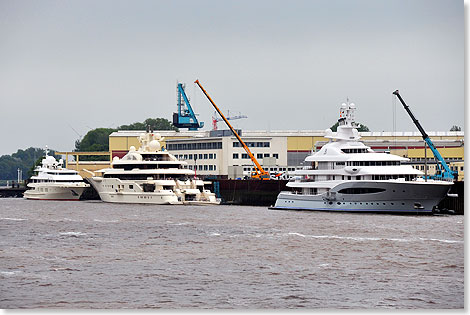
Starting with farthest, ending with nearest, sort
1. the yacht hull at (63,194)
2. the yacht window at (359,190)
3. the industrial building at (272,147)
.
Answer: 1. the industrial building at (272,147)
2. the yacht hull at (63,194)
3. the yacht window at (359,190)

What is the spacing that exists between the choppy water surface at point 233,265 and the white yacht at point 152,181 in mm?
37566

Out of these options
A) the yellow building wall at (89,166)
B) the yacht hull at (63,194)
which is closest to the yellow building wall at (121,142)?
the yellow building wall at (89,166)

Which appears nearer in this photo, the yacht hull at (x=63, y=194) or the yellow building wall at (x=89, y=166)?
the yacht hull at (x=63, y=194)

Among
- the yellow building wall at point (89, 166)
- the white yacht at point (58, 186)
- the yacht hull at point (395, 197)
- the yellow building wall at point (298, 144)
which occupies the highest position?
the yellow building wall at point (298, 144)

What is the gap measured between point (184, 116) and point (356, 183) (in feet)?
353

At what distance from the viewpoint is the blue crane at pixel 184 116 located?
186 meters

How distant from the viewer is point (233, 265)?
137 feet

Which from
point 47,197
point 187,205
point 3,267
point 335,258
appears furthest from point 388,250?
point 47,197

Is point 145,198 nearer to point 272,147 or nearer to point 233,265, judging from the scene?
point 272,147

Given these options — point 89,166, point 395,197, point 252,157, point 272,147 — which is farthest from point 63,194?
point 395,197

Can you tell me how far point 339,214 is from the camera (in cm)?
8144

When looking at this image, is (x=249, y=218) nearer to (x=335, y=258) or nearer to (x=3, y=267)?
(x=335, y=258)

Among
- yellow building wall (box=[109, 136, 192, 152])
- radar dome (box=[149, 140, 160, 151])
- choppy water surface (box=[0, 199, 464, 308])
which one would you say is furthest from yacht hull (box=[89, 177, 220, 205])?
yellow building wall (box=[109, 136, 192, 152])

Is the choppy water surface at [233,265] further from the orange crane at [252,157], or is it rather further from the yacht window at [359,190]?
the orange crane at [252,157]
